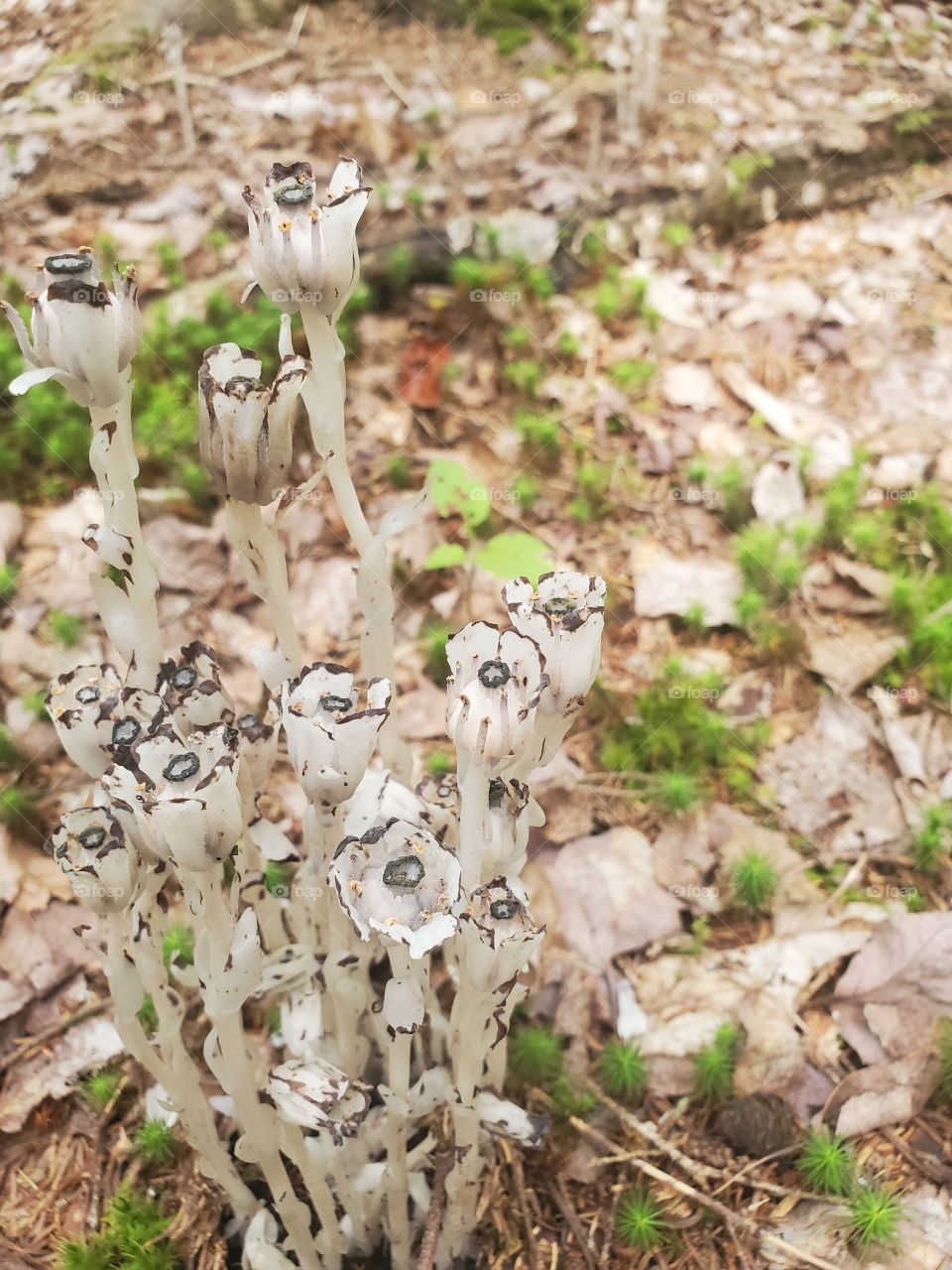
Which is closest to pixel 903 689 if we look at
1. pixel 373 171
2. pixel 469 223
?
pixel 469 223

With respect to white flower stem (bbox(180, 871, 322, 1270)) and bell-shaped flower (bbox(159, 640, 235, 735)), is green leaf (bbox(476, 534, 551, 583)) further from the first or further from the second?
white flower stem (bbox(180, 871, 322, 1270))

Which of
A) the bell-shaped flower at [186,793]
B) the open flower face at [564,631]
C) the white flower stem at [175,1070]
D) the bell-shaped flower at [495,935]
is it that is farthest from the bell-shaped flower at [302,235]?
the white flower stem at [175,1070]

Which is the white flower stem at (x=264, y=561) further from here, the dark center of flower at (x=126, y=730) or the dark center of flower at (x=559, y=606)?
the dark center of flower at (x=559, y=606)

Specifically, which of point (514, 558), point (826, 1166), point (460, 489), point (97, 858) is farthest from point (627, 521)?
point (97, 858)

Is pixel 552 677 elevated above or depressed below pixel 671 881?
above

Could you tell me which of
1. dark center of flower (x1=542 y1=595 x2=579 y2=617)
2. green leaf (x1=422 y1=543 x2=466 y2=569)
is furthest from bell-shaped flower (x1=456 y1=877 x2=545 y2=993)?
green leaf (x1=422 y1=543 x2=466 y2=569)

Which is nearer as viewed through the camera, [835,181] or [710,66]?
[835,181]

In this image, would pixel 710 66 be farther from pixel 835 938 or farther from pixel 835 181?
pixel 835 938
